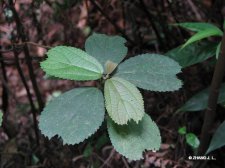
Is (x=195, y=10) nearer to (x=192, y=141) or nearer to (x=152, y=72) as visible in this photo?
(x=192, y=141)

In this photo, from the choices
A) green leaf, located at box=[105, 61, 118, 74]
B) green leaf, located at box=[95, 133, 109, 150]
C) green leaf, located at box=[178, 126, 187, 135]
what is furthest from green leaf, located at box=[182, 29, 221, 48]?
green leaf, located at box=[95, 133, 109, 150]

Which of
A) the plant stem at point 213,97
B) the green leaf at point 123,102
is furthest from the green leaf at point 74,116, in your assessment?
the plant stem at point 213,97

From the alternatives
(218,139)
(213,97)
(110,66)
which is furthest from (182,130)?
(110,66)

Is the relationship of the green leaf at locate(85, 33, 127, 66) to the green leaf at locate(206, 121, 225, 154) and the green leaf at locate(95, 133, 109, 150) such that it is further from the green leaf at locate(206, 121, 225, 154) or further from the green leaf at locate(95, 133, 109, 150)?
the green leaf at locate(95, 133, 109, 150)

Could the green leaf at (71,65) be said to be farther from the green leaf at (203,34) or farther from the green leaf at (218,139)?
the green leaf at (218,139)

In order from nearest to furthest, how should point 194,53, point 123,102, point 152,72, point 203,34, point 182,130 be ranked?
point 123,102 → point 152,72 → point 203,34 → point 194,53 → point 182,130

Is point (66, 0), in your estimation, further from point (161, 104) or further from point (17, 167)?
point (17, 167)
